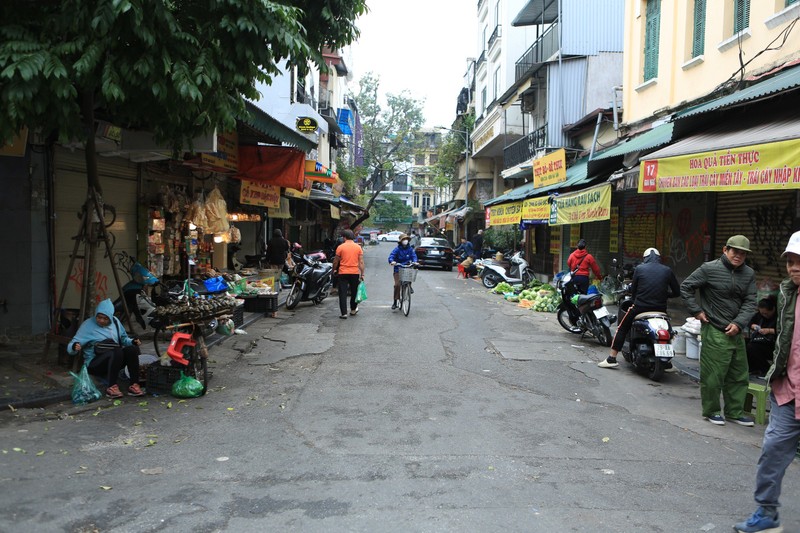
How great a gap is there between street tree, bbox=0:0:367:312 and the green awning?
2.52 m

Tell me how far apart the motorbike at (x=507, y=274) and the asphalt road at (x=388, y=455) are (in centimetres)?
1106

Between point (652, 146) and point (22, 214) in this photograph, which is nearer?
point (22, 214)

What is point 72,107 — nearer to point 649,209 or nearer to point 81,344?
point 81,344

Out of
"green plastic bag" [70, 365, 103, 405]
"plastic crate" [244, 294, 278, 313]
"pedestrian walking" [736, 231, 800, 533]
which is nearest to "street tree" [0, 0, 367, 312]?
"green plastic bag" [70, 365, 103, 405]

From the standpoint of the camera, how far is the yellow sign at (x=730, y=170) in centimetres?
602

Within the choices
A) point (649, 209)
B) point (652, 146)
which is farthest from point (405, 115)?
point (652, 146)

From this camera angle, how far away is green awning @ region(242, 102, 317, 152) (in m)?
9.49

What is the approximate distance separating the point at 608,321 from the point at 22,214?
28.7 ft

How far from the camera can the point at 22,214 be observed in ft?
26.0

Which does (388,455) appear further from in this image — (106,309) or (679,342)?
(679,342)

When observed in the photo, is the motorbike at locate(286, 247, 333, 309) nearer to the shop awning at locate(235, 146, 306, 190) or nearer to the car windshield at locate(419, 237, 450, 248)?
the shop awning at locate(235, 146, 306, 190)

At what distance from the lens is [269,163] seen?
13.1 m

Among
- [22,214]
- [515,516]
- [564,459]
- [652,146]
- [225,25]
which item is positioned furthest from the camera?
[652,146]

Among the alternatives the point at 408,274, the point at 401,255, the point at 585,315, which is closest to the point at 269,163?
the point at 401,255
